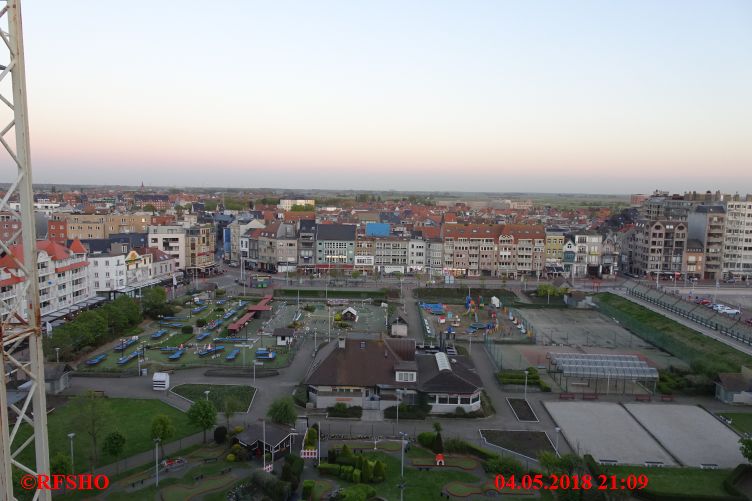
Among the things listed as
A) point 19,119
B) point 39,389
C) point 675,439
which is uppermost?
point 19,119

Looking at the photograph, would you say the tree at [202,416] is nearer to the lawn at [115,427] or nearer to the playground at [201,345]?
the lawn at [115,427]

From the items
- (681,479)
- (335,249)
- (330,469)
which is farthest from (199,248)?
(681,479)

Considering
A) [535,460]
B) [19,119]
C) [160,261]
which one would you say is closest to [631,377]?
[535,460]

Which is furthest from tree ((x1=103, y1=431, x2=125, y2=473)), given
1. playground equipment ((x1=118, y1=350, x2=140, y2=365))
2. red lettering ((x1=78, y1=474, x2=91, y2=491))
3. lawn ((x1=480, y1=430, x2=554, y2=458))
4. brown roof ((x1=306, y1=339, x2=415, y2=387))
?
lawn ((x1=480, y1=430, x2=554, y2=458))

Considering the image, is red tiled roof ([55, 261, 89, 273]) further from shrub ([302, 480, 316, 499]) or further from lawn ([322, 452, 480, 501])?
shrub ([302, 480, 316, 499])

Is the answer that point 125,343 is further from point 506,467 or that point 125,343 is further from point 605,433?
point 605,433

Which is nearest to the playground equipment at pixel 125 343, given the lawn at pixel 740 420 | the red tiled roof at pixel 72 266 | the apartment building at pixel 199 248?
the red tiled roof at pixel 72 266

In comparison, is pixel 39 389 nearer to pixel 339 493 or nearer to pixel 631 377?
pixel 339 493
